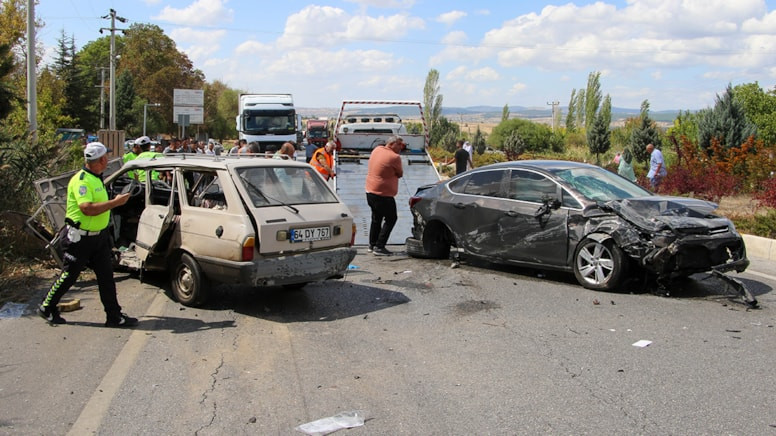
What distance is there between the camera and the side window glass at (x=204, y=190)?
7.25 meters

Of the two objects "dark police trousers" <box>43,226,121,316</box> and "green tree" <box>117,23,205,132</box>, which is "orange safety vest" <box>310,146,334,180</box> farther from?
"green tree" <box>117,23,205,132</box>

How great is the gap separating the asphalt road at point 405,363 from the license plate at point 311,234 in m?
0.77

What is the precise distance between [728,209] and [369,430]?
13.3 metres

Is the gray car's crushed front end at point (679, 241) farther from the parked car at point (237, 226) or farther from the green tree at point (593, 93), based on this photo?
the green tree at point (593, 93)

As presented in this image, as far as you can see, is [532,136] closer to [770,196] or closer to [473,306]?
[770,196]

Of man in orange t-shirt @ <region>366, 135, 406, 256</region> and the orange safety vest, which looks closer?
man in orange t-shirt @ <region>366, 135, 406, 256</region>

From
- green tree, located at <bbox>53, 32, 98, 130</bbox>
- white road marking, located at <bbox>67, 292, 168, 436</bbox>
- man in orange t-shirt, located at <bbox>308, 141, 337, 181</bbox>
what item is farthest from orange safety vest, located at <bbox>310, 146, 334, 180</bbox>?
green tree, located at <bbox>53, 32, 98, 130</bbox>

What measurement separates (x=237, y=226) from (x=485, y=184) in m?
3.95

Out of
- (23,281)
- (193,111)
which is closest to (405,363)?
(23,281)

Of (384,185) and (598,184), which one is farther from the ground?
(598,184)

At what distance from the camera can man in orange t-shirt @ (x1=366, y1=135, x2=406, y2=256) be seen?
10.8 meters

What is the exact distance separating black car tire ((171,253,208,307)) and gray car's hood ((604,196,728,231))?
4.59 m

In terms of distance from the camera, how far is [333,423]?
14.1ft

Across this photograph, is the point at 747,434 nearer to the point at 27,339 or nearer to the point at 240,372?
the point at 240,372
